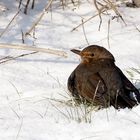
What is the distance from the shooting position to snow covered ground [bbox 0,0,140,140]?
3.90 metres

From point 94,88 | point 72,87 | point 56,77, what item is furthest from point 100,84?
point 56,77

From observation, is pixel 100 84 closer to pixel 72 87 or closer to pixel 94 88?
pixel 94 88

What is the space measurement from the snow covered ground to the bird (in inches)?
4.7

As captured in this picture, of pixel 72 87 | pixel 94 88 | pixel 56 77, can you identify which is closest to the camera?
pixel 94 88

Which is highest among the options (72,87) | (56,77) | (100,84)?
(100,84)

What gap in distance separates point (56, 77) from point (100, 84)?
85cm

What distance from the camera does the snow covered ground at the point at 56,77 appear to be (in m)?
3.90

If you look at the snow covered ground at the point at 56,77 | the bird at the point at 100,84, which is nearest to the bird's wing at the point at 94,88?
the bird at the point at 100,84

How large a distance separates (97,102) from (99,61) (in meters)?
0.41

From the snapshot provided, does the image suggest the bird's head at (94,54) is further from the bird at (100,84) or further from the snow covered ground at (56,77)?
the snow covered ground at (56,77)

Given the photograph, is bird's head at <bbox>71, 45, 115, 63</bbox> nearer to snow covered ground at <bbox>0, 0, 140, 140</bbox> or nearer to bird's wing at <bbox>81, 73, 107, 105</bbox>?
bird's wing at <bbox>81, 73, 107, 105</bbox>

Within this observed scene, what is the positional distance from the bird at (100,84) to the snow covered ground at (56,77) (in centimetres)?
12

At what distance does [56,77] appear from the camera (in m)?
5.15

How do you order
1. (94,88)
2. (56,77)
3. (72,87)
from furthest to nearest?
(56,77)
(72,87)
(94,88)
